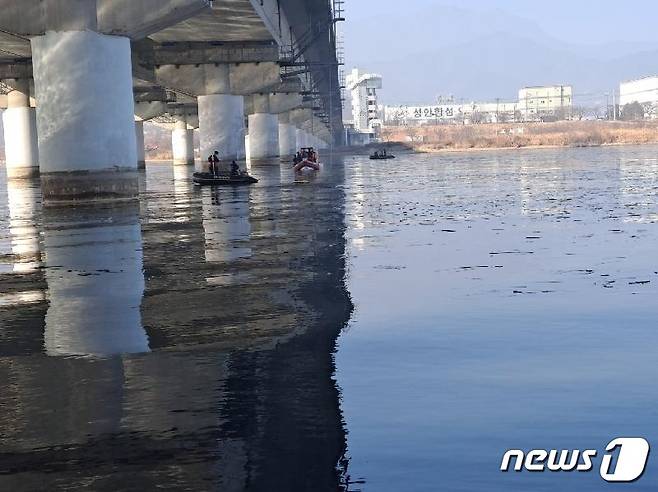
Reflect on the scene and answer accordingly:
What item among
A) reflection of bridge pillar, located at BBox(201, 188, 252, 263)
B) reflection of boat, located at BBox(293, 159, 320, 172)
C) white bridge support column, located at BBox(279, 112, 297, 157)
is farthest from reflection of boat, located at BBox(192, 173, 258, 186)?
white bridge support column, located at BBox(279, 112, 297, 157)

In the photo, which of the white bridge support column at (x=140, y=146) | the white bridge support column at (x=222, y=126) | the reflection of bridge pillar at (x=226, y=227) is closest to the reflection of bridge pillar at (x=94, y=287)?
the reflection of bridge pillar at (x=226, y=227)

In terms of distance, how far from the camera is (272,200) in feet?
134

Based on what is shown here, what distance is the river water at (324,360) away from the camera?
6898 mm

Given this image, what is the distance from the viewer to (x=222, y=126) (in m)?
72.6

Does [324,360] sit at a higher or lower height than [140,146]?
lower

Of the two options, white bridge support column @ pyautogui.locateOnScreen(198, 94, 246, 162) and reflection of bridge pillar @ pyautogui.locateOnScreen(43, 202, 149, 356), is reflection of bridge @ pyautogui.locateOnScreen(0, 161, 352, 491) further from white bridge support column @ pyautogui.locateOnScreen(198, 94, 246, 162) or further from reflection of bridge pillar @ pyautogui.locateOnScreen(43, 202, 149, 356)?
white bridge support column @ pyautogui.locateOnScreen(198, 94, 246, 162)

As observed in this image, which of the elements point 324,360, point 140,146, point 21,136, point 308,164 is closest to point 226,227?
point 324,360

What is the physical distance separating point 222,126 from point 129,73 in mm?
34457

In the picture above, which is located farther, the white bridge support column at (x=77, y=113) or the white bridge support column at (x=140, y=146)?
the white bridge support column at (x=140, y=146)

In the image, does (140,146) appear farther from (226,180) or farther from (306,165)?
(226,180)

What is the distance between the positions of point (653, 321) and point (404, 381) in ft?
12.9

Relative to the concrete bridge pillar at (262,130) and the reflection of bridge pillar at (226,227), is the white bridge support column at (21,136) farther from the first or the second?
the reflection of bridge pillar at (226,227)

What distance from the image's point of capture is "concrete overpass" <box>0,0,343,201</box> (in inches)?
1415

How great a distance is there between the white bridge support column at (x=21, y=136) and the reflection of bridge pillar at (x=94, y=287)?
6000cm
